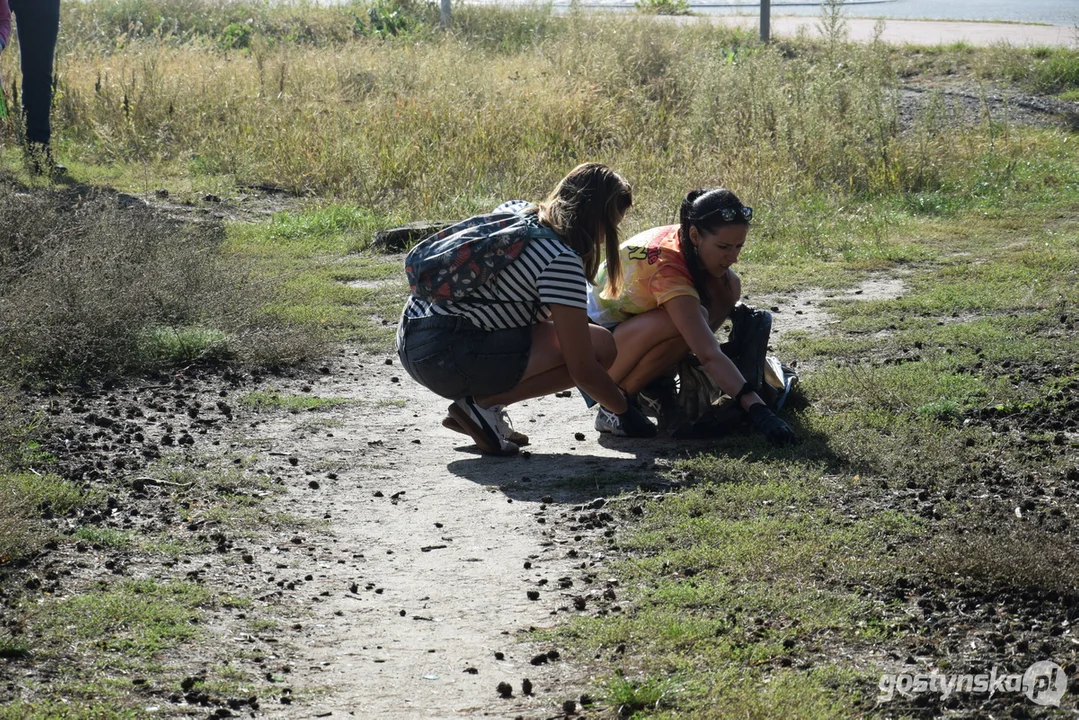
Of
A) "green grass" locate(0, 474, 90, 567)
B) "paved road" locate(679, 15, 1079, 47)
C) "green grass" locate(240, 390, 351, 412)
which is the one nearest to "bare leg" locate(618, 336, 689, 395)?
"green grass" locate(240, 390, 351, 412)

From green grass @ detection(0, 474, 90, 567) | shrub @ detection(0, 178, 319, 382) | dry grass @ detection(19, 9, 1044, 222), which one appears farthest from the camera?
dry grass @ detection(19, 9, 1044, 222)

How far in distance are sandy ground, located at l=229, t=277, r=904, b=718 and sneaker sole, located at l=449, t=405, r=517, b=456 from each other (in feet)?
0.17

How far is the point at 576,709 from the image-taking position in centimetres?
344

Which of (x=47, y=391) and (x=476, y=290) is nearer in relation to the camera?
(x=476, y=290)

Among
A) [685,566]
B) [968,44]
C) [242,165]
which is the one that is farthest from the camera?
[968,44]

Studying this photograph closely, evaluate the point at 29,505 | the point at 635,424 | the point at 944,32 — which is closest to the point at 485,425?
the point at 635,424

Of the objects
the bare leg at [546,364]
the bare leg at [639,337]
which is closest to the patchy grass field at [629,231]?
the bare leg at [639,337]

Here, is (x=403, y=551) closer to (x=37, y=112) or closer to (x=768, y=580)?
(x=768, y=580)

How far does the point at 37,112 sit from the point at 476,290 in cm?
773

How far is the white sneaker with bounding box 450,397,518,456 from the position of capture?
5.68 metres

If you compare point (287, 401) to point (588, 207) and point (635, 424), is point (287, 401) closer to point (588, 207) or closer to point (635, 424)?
point (635, 424)

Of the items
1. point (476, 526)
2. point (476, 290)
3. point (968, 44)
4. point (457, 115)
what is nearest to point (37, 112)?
point (457, 115)

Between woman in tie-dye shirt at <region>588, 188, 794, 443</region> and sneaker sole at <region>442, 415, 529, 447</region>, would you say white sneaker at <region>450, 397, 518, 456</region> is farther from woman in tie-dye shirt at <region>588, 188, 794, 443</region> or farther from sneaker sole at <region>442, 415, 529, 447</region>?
woman in tie-dye shirt at <region>588, 188, 794, 443</region>

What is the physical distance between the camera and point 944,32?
20750 mm
